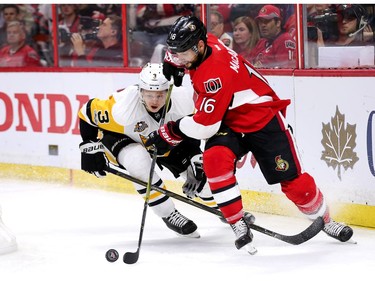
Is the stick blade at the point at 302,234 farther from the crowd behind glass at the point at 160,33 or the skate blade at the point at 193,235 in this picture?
the crowd behind glass at the point at 160,33

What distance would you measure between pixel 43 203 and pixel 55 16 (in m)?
1.46

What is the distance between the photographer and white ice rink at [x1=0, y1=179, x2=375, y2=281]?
3982 millimetres

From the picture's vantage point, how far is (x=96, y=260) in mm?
4285

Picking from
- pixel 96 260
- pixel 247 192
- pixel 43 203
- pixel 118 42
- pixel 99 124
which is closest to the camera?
pixel 96 260

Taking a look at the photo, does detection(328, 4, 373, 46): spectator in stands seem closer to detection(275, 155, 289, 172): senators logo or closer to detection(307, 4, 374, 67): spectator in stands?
detection(307, 4, 374, 67): spectator in stands

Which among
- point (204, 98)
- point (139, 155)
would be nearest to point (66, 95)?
point (139, 155)

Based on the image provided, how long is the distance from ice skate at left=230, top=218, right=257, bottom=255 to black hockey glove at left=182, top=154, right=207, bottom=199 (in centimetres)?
42

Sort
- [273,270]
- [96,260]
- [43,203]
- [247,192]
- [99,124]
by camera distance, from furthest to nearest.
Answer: [43,203]
[247,192]
[99,124]
[96,260]
[273,270]

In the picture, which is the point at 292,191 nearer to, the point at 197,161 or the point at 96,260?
the point at 197,161

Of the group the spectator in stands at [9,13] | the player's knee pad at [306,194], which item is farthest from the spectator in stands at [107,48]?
the player's knee pad at [306,194]

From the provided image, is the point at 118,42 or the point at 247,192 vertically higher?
the point at 118,42

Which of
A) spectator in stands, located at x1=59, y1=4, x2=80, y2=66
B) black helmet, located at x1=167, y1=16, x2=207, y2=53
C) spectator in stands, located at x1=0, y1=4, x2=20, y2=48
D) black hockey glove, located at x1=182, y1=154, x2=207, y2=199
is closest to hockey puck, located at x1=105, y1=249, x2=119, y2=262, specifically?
black hockey glove, located at x1=182, y1=154, x2=207, y2=199

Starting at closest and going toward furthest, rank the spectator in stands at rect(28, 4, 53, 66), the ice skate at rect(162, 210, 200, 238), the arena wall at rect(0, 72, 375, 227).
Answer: the ice skate at rect(162, 210, 200, 238) → the arena wall at rect(0, 72, 375, 227) → the spectator in stands at rect(28, 4, 53, 66)

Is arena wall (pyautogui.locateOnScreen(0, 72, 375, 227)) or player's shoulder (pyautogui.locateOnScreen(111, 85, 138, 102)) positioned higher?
player's shoulder (pyautogui.locateOnScreen(111, 85, 138, 102))
